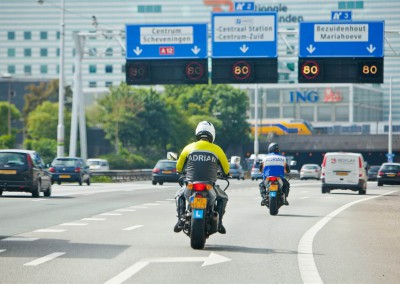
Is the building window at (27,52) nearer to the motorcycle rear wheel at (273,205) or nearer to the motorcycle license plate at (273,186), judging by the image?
the motorcycle license plate at (273,186)

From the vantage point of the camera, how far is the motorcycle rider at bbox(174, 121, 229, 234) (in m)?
14.8

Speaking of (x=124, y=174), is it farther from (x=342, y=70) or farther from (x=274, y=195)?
(x=274, y=195)

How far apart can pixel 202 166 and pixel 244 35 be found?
33.3m

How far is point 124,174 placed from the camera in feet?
225

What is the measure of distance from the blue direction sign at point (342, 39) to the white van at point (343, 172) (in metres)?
5.73

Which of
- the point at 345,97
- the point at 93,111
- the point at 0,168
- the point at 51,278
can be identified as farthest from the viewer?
the point at 345,97

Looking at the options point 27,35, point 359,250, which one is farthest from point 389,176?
point 27,35

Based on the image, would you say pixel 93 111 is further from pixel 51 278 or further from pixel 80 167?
pixel 51 278

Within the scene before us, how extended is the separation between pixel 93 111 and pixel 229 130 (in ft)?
49.3

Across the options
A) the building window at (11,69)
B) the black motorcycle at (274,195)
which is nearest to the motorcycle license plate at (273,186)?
the black motorcycle at (274,195)

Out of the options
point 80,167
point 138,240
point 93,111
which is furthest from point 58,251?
point 93,111

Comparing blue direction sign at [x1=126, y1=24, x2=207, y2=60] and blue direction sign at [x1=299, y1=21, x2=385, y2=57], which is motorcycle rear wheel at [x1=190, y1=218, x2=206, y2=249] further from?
blue direction sign at [x1=126, y1=24, x2=207, y2=60]

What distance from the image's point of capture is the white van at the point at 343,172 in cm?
4203

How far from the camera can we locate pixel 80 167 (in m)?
51.7
